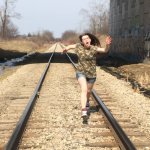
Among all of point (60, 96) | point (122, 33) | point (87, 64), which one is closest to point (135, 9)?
point (122, 33)

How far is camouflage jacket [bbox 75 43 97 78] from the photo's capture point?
29.3ft

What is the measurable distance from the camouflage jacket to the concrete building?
1980 cm

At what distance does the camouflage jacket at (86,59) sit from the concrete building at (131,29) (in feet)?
65.0

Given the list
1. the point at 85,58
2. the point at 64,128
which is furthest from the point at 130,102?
the point at 64,128

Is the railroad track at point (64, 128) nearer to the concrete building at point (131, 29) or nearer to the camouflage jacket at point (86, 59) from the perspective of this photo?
the camouflage jacket at point (86, 59)

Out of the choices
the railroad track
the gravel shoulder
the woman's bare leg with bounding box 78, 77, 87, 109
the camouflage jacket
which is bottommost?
the gravel shoulder

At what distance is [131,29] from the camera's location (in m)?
35.8

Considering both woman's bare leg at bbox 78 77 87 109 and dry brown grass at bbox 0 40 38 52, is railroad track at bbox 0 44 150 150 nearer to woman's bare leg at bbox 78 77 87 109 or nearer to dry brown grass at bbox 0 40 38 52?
woman's bare leg at bbox 78 77 87 109

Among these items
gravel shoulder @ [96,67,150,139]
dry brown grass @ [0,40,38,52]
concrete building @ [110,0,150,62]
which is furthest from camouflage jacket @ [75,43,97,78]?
dry brown grass @ [0,40,38,52]

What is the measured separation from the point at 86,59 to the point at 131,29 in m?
27.4

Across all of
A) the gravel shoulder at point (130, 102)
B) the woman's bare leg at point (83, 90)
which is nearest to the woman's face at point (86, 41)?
the woman's bare leg at point (83, 90)

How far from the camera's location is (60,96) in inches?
516

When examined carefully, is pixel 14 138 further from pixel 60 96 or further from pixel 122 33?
pixel 122 33

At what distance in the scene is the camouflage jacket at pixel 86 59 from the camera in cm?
894
